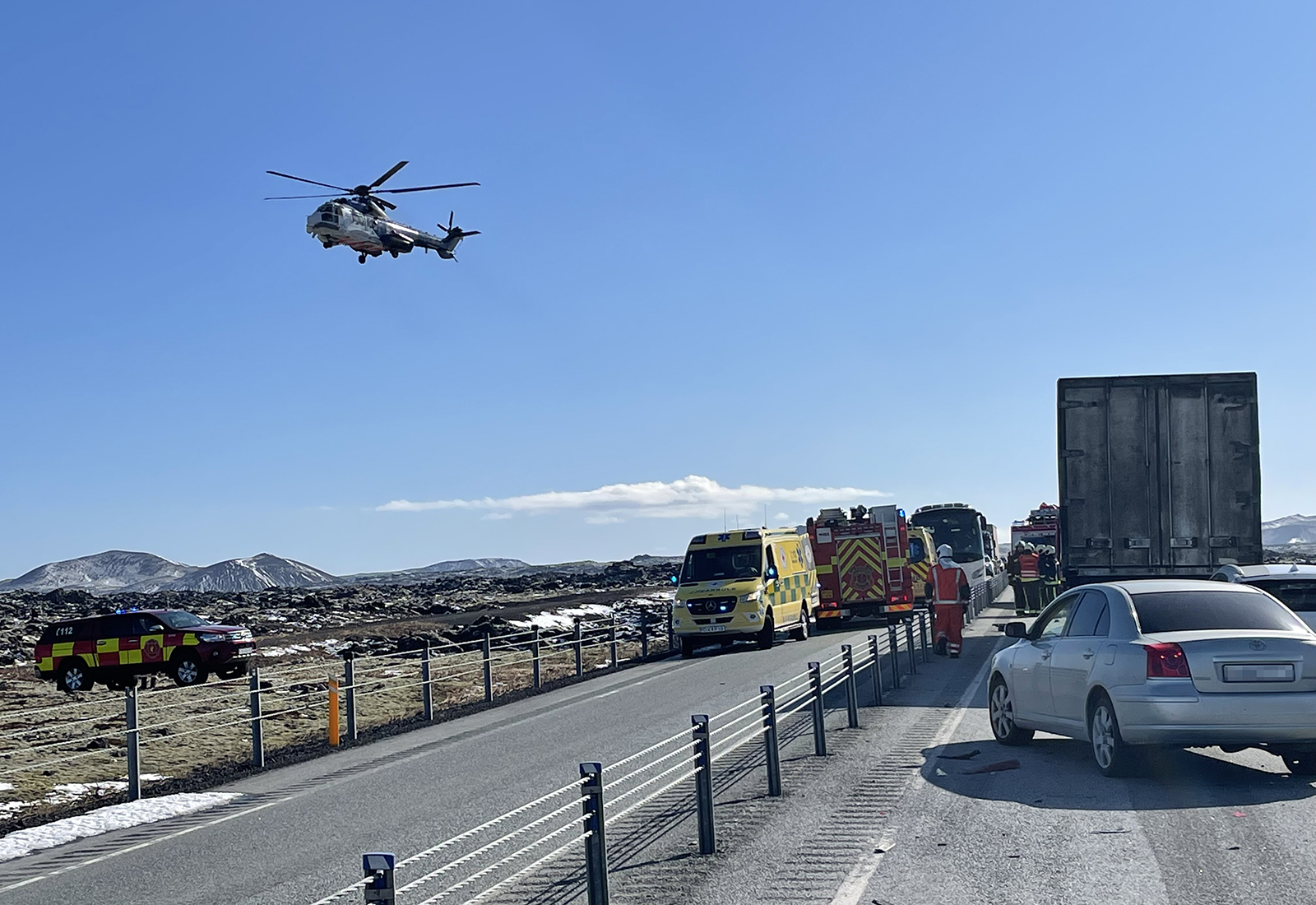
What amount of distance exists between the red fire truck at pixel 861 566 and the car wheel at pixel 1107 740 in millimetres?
24115

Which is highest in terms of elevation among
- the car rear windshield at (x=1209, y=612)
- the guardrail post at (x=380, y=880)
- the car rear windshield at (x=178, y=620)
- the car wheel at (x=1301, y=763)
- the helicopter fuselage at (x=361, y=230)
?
the helicopter fuselage at (x=361, y=230)

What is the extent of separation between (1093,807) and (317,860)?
5.45 m

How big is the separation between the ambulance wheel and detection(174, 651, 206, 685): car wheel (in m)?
14.0

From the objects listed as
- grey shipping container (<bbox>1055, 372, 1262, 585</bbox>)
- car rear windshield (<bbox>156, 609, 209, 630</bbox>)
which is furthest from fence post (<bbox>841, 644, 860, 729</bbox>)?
car rear windshield (<bbox>156, 609, 209, 630</bbox>)

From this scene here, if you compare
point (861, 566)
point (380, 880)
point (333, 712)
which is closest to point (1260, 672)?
point (380, 880)

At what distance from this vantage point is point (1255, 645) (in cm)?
970

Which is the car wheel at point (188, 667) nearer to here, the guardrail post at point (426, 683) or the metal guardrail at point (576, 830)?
the guardrail post at point (426, 683)

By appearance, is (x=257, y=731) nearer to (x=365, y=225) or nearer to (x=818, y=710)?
(x=818, y=710)

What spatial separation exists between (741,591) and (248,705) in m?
11.8

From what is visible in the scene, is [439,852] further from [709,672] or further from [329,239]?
[329,239]

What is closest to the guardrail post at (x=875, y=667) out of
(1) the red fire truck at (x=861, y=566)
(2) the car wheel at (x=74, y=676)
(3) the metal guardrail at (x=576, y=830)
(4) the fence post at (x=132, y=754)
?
(3) the metal guardrail at (x=576, y=830)

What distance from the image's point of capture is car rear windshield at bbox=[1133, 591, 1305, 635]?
33.2 feet

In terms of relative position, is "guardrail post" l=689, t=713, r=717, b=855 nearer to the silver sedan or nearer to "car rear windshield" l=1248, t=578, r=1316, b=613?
the silver sedan

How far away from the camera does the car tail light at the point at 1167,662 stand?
970cm
